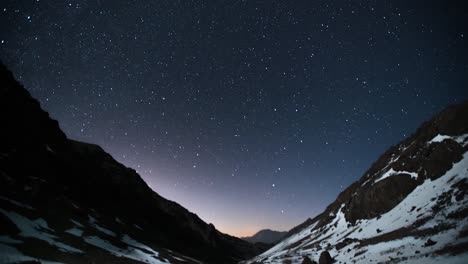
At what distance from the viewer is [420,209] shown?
4875 cm

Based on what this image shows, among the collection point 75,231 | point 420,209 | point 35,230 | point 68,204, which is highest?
point 420,209

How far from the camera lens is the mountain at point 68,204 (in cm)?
4784

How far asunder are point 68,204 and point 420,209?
85549mm

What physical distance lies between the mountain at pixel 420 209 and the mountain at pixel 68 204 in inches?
1772

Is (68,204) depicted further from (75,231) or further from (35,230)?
(35,230)

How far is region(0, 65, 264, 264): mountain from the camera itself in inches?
1884

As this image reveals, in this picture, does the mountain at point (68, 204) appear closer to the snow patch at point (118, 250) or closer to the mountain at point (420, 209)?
the snow patch at point (118, 250)

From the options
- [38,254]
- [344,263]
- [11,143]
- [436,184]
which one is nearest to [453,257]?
[344,263]

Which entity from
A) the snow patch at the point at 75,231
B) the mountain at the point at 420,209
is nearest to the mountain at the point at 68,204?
the snow patch at the point at 75,231

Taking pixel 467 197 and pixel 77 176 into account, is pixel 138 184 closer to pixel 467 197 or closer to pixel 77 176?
pixel 77 176

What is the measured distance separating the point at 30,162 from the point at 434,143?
4388 inches

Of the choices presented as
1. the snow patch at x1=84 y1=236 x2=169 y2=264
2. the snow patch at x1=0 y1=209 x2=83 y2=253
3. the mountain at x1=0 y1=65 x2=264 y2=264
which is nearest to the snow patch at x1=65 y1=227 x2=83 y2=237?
the mountain at x1=0 y1=65 x2=264 y2=264

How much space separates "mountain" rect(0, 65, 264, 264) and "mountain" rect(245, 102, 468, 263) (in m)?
45.0

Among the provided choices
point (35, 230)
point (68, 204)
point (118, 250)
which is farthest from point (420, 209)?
point (68, 204)
